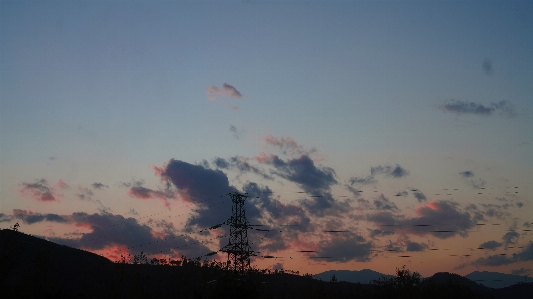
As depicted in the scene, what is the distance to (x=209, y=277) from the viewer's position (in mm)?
199625

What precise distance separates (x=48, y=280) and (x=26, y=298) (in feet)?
267

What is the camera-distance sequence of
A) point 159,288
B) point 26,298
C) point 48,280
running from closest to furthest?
point 26,298
point 48,280
point 159,288

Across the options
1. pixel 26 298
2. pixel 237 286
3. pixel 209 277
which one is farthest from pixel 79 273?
pixel 237 286

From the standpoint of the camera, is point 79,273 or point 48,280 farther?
point 79,273

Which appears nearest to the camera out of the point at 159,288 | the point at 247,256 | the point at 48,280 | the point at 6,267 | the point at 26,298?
the point at 247,256

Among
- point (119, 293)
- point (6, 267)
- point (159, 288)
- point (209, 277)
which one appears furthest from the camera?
point (209, 277)

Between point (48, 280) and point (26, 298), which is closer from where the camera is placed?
point (26, 298)

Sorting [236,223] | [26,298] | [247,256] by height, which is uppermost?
[236,223]

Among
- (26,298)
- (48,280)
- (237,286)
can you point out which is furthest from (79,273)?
(237,286)

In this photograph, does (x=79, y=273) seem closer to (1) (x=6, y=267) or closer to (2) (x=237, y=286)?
(1) (x=6, y=267)

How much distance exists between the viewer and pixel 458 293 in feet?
536

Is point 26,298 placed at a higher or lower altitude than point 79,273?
lower

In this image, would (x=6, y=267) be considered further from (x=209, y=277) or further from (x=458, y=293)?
(x=458, y=293)

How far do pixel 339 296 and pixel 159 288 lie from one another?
7001 cm
